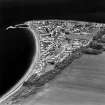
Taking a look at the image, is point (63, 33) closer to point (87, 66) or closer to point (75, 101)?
point (87, 66)

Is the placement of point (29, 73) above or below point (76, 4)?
below

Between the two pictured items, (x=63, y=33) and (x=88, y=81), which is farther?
(x=63, y=33)

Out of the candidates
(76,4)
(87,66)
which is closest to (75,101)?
(87,66)

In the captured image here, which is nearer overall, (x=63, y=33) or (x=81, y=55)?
(x=81, y=55)

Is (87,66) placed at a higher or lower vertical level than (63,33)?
lower

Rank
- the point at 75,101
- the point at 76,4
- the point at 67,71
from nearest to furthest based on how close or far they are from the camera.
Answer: the point at 75,101 < the point at 67,71 < the point at 76,4

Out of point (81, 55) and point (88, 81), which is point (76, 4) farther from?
point (88, 81)

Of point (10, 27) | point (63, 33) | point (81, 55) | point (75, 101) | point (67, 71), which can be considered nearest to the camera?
point (75, 101)

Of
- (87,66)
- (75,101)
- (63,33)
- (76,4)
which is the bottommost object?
(75,101)

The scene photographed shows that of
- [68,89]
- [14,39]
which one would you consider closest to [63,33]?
[14,39]

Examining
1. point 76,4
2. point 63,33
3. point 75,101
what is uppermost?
point 76,4
